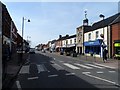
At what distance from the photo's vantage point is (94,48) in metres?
59.0

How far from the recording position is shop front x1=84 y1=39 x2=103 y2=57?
2135 inches

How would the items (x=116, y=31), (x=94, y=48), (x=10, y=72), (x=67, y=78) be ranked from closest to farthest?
(x=67, y=78)
(x=10, y=72)
(x=116, y=31)
(x=94, y=48)

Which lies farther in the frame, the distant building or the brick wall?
the distant building

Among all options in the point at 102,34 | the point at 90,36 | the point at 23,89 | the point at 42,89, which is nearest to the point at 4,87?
the point at 23,89

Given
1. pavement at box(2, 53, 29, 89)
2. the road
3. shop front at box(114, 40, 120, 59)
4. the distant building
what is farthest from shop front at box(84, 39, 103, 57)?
the road

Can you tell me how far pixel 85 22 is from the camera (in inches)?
3066

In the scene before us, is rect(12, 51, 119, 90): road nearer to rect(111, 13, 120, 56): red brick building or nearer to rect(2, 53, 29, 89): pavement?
rect(2, 53, 29, 89): pavement

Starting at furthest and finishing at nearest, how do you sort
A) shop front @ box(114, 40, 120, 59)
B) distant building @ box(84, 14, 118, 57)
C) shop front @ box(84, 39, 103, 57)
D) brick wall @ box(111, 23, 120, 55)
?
shop front @ box(84, 39, 103, 57), distant building @ box(84, 14, 118, 57), brick wall @ box(111, 23, 120, 55), shop front @ box(114, 40, 120, 59)

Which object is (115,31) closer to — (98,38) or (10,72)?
(98,38)

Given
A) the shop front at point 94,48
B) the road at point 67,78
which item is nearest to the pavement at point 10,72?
the road at point 67,78

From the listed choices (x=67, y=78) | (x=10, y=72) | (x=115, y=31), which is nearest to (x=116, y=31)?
(x=115, y=31)

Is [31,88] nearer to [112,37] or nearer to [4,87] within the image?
[4,87]

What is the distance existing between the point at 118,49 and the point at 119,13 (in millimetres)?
9660

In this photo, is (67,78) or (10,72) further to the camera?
(10,72)
